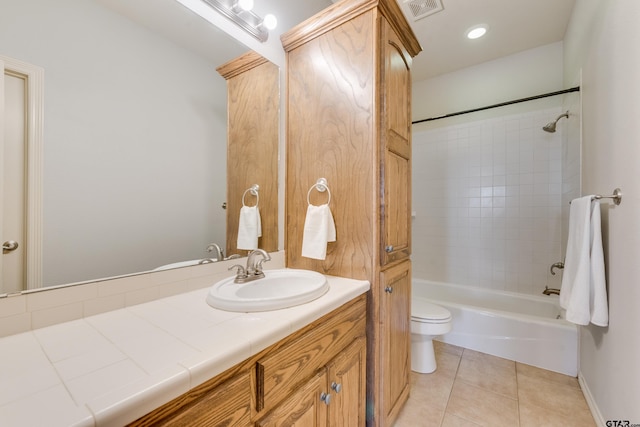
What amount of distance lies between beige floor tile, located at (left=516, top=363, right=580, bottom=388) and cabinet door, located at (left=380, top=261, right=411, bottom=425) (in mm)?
939

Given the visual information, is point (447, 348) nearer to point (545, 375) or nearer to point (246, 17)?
point (545, 375)

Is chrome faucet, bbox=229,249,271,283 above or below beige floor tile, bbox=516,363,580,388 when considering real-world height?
above

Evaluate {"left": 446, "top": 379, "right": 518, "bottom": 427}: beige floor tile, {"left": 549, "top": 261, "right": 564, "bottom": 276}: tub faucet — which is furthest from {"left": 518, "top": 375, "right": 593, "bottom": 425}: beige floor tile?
{"left": 549, "top": 261, "right": 564, "bottom": 276}: tub faucet

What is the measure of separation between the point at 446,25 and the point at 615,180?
165cm

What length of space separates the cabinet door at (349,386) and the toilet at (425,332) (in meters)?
0.81

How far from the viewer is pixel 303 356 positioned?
0.82 meters

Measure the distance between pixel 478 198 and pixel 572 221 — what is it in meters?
1.15

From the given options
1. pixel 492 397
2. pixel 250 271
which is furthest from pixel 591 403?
pixel 250 271

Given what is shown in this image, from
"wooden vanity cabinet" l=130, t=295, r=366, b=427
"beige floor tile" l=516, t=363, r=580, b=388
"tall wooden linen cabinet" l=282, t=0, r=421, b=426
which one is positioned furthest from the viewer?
"beige floor tile" l=516, t=363, r=580, b=388

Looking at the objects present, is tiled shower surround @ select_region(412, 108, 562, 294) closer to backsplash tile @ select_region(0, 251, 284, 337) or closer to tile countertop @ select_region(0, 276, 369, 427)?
tile countertop @ select_region(0, 276, 369, 427)

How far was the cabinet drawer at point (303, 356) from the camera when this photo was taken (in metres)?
0.70

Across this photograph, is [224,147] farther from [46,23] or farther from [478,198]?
[478,198]

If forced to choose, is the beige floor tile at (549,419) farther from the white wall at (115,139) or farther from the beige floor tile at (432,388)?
the white wall at (115,139)

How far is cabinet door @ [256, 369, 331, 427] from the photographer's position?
0.73 m
